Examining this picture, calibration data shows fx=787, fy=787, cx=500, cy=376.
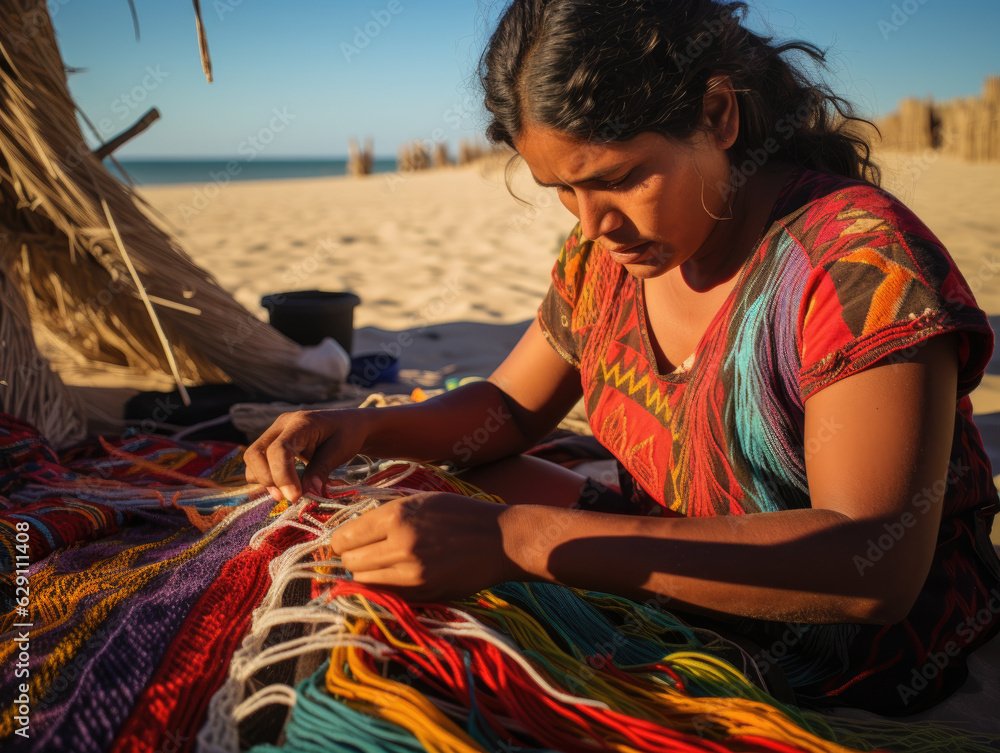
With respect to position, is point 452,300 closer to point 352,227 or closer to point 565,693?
point 565,693

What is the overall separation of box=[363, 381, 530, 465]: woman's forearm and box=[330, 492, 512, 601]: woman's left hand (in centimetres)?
51

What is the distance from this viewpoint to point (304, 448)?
1.36 metres

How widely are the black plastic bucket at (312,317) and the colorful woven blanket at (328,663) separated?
63.9 inches

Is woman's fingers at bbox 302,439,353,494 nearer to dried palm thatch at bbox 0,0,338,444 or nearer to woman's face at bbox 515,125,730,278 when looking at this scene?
woman's face at bbox 515,125,730,278

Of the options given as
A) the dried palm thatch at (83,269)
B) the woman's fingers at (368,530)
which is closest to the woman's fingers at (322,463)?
the woman's fingers at (368,530)

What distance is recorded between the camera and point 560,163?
116cm

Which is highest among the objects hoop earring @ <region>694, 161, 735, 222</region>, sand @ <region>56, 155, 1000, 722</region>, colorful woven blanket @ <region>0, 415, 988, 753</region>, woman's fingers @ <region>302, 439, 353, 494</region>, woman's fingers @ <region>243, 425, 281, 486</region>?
hoop earring @ <region>694, 161, 735, 222</region>

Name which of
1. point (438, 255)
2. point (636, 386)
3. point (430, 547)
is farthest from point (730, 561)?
point (438, 255)

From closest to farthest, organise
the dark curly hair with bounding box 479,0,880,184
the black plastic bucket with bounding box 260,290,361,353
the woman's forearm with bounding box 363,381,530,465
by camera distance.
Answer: the dark curly hair with bounding box 479,0,880,184 < the woman's forearm with bounding box 363,381,530,465 < the black plastic bucket with bounding box 260,290,361,353

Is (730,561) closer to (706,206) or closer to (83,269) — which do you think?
(706,206)

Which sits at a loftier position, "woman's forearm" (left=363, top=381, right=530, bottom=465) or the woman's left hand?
Answer: the woman's left hand

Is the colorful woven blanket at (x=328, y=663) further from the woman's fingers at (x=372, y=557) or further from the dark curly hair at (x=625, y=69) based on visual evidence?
the dark curly hair at (x=625, y=69)

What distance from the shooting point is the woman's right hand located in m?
1.29

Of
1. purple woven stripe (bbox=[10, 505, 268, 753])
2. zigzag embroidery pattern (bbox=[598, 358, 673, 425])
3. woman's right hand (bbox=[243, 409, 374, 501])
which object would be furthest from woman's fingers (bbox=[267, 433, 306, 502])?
zigzag embroidery pattern (bbox=[598, 358, 673, 425])
